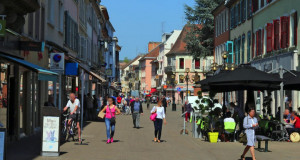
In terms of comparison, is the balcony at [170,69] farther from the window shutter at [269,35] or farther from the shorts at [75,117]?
the shorts at [75,117]

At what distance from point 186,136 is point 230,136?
2.83 m

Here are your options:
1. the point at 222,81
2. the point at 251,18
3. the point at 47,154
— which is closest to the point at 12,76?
the point at 47,154

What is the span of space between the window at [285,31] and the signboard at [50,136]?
1966 centimetres

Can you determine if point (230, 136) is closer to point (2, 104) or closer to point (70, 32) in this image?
point (2, 104)

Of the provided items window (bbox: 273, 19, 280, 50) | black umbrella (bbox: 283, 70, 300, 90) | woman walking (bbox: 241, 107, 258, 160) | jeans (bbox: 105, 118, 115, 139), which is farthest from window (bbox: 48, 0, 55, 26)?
window (bbox: 273, 19, 280, 50)

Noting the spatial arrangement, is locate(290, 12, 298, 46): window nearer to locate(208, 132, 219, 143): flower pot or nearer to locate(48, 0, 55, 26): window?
locate(208, 132, 219, 143): flower pot

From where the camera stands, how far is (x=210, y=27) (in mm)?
64500

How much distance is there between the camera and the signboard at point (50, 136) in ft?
50.5

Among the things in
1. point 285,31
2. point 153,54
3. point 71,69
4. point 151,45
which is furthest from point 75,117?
point 151,45

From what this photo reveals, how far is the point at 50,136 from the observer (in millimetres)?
15398

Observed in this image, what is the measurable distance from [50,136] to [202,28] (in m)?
50.6

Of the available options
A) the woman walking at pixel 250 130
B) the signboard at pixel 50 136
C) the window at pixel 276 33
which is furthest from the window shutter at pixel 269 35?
the signboard at pixel 50 136

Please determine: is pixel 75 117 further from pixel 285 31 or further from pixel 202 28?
pixel 202 28

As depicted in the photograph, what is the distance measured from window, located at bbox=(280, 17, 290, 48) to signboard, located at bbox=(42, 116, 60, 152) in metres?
19.7
